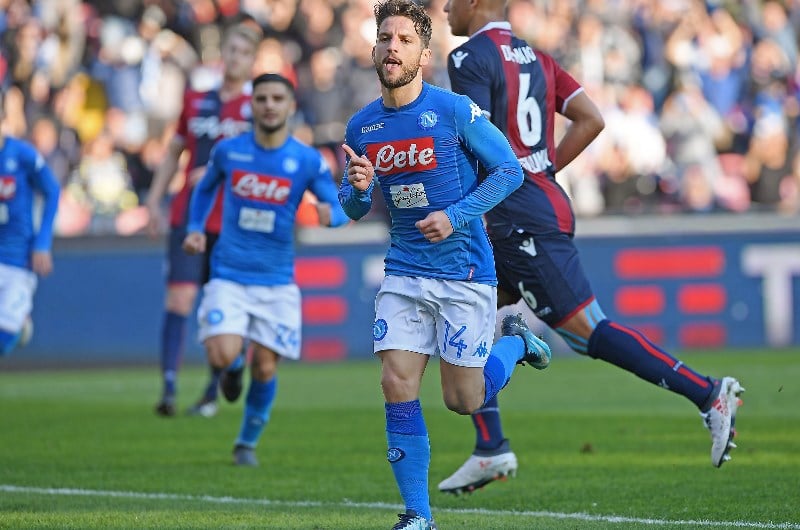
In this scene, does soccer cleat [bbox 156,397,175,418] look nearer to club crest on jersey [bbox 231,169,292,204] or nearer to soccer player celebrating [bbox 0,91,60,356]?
soccer player celebrating [bbox 0,91,60,356]

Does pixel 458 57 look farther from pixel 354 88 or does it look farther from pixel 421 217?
pixel 354 88

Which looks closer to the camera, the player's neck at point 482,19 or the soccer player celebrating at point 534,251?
the soccer player celebrating at point 534,251

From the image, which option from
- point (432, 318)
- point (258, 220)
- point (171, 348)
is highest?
point (258, 220)

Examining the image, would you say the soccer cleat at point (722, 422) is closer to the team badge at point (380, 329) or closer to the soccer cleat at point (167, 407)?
the team badge at point (380, 329)

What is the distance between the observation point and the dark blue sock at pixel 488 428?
786cm

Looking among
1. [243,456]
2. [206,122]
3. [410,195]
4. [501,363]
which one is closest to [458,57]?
[410,195]

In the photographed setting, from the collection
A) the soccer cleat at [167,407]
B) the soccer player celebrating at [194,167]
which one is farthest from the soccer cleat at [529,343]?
the soccer cleat at [167,407]

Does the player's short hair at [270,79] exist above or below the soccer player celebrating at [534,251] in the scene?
above

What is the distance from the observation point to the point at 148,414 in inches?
504

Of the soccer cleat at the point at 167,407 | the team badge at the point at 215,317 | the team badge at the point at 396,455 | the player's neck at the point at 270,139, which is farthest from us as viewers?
the soccer cleat at the point at 167,407

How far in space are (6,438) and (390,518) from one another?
15.7ft

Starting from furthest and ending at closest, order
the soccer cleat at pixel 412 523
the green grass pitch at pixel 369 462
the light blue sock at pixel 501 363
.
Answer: the green grass pitch at pixel 369 462 < the light blue sock at pixel 501 363 < the soccer cleat at pixel 412 523

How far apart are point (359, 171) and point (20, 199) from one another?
598cm

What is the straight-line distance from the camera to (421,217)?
21.4 feet
